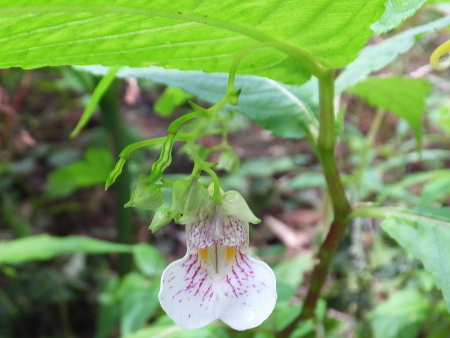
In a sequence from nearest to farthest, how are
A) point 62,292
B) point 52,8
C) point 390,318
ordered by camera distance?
point 52,8
point 390,318
point 62,292

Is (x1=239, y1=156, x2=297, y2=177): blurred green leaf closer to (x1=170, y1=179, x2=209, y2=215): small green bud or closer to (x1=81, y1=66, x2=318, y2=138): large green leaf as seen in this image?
(x1=81, y1=66, x2=318, y2=138): large green leaf

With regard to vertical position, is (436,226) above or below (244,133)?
above

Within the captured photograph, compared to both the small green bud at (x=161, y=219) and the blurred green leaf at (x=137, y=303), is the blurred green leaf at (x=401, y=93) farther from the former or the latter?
the blurred green leaf at (x=137, y=303)

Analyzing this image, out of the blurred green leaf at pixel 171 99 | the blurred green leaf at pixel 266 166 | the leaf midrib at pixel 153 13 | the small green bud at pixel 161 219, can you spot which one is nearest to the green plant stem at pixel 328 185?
the leaf midrib at pixel 153 13

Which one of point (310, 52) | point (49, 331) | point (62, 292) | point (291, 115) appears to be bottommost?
point (49, 331)

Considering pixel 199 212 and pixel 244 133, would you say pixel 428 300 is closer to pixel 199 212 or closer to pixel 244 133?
pixel 199 212

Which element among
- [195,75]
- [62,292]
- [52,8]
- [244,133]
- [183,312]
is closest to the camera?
[52,8]

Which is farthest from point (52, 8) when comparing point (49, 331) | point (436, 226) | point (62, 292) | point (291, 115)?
point (49, 331)
